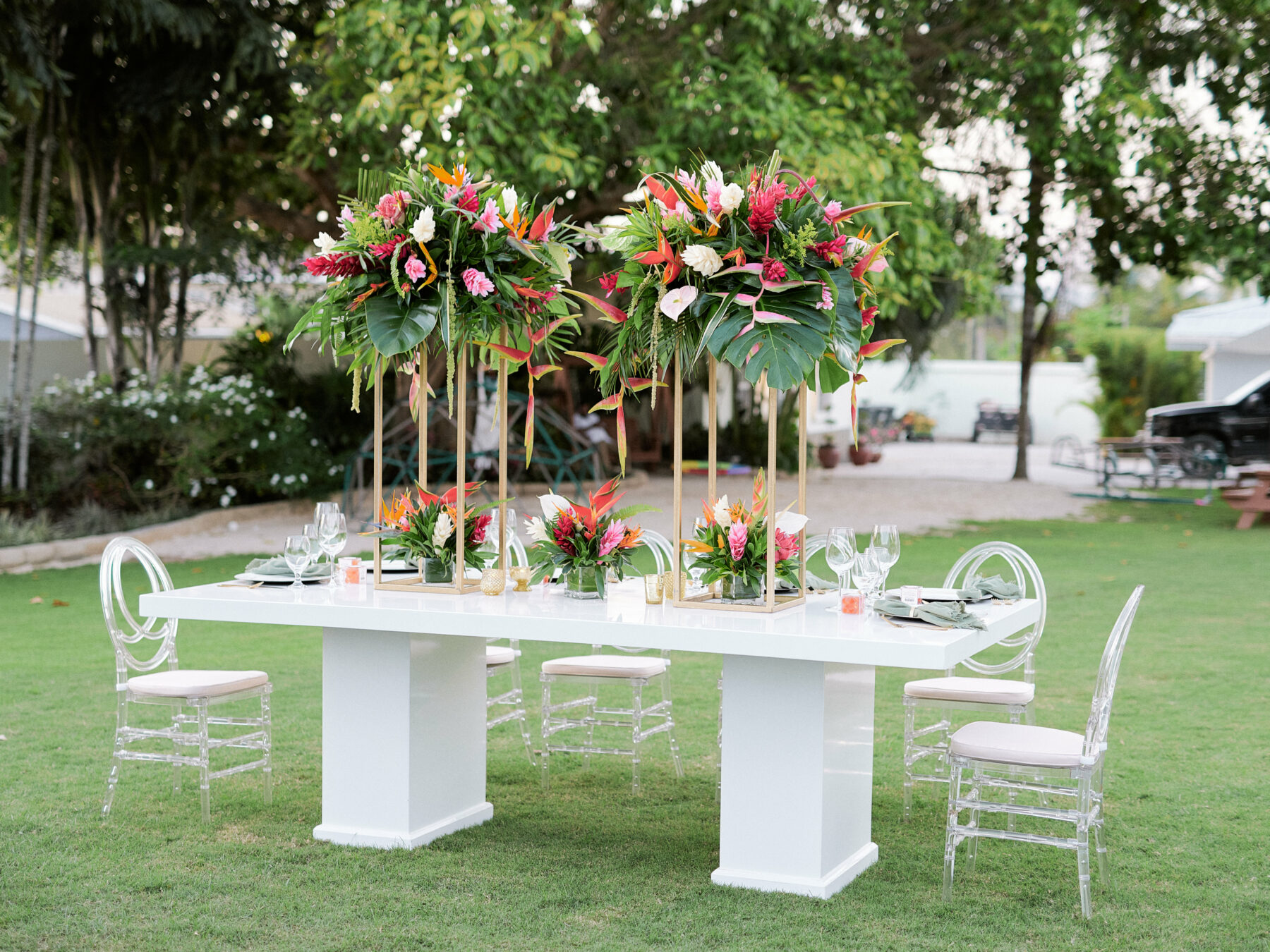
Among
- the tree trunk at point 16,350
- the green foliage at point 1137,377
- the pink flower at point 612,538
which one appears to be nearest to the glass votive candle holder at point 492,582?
the pink flower at point 612,538

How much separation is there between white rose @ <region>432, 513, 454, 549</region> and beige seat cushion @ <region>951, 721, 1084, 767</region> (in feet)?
5.13

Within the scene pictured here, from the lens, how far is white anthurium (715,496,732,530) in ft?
12.3

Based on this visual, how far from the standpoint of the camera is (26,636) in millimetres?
7094

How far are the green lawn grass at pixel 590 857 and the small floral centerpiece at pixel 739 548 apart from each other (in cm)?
81

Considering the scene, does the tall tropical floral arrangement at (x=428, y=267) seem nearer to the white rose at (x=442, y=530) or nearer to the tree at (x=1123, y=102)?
the white rose at (x=442, y=530)

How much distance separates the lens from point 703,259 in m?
3.51

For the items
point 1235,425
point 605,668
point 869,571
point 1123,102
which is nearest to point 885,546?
point 869,571

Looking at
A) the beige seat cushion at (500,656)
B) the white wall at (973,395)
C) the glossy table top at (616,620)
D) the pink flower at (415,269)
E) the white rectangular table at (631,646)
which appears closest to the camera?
the glossy table top at (616,620)

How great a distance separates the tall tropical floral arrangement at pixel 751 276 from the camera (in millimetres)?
3512

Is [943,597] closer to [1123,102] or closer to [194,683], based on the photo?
[194,683]

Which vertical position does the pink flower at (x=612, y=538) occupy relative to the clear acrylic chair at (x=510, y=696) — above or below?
above

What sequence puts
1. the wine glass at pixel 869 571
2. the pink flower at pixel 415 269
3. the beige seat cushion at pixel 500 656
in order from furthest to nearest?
1. the beige seat cushion at pixel 500 656
2. the pink flower at pixel 415 269
3. the wine glass at pixel 869 571

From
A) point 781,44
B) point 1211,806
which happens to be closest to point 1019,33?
point 781,44

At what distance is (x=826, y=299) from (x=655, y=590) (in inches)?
37.2
